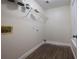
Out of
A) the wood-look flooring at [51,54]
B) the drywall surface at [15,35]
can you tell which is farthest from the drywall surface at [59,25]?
the drywall surface at [15,35]

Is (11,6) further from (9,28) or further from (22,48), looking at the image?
(22,48)

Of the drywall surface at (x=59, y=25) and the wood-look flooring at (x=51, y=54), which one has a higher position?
the drywall surface at (x=59, y=25)

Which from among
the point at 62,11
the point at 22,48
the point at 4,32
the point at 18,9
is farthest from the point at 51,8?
the point at 4,32

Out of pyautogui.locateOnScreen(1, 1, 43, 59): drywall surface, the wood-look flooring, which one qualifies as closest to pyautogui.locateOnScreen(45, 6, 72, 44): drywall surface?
the wood-look flooring

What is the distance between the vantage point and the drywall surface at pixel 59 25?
461cm

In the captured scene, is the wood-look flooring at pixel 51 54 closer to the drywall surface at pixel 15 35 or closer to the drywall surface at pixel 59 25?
the drywall surface at pixel 15 35

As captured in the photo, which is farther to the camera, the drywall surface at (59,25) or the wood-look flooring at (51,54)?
the drywall surface at (59,25)

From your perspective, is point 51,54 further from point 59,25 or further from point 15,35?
point 59,25

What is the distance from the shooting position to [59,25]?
192 inches

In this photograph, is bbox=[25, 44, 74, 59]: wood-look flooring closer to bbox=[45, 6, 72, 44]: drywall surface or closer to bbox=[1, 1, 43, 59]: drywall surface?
bbox=[1, 1, 43, 59]: drywall surface

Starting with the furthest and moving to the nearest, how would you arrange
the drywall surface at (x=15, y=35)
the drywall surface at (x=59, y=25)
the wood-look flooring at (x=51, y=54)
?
the drywall surface at (x=59, y=25)
the wood-look flooring at (x=51, y=54)
the drywall surface at (x=15, y=35)

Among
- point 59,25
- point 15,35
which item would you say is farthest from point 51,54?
point 59,25

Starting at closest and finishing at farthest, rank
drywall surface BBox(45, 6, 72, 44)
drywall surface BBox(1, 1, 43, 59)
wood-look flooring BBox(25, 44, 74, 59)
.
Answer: drywall surface BBox(1, 1, 43, 59) → wood-look flooring BBox(25, 44, 74, 59) → drywall surface BBox(45, 6, 72, 44)

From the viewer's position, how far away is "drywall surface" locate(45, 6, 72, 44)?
15.1 ft
